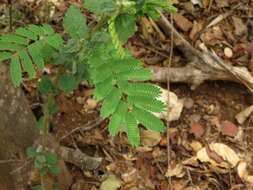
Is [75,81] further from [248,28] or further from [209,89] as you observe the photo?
[248,28]

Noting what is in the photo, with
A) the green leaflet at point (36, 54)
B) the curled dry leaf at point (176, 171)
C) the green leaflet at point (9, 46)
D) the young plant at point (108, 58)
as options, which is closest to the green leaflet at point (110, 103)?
the young plant at point (108, 58)

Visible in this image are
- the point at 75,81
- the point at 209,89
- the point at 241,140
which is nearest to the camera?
the point at 75,81

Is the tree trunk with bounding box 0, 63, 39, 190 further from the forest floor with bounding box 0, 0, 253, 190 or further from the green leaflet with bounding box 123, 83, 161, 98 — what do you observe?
the green leaflet with bounding box 123, 83, 161, 98

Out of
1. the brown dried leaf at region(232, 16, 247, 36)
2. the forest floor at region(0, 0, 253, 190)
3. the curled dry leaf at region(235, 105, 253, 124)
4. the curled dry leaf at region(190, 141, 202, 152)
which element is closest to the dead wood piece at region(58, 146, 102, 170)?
the forest floor at region(0, 0, 253, 190)

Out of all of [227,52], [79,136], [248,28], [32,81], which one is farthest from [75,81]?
[248,28]

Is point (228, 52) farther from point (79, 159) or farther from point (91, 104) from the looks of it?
point (79, 159)

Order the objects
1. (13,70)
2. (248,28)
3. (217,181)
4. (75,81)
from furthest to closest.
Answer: (248,28), (217,181), (75,81), (13,70)

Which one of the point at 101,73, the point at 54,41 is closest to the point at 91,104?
the point at 54,41

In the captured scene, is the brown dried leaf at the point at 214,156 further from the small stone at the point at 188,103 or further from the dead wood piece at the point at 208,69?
the dead wood piece at the point at 208,69
